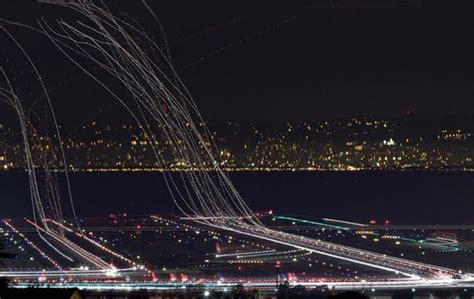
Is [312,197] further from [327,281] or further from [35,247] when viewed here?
[327,281]

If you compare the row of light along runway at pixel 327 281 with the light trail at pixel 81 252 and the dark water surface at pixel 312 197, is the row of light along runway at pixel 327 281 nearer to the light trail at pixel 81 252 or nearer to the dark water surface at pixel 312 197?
the light trail at pixel 81 252

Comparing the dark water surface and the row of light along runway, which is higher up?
the dark water surface

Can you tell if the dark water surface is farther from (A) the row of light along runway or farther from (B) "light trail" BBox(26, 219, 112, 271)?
(A) the row of light along runway

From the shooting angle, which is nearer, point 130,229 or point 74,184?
point 130,229

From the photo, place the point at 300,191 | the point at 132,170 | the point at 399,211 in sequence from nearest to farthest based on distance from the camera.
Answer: the point at 399,211, the point at 300,191, the point at 132,170

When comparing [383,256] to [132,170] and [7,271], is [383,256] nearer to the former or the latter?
[7,271]

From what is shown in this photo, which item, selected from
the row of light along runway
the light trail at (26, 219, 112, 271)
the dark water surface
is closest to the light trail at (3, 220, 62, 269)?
the light trail at (26, 219, 112, 271)

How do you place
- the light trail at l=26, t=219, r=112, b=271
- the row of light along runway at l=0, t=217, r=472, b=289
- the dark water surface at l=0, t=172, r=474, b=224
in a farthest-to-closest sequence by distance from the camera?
the dark water surface at l=0, t=172, r=474, b=224
the light trail at l=26, t=219, r=112, b=271
the row of light along runway at l=0, t=217, r=472, b=289

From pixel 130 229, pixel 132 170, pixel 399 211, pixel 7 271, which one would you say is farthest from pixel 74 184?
pixel 7 271
